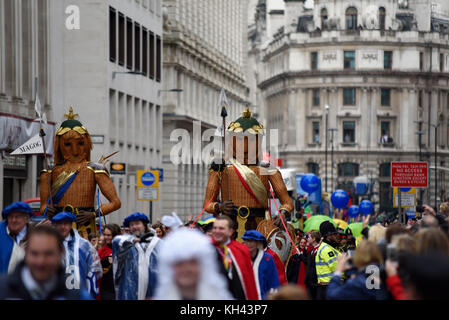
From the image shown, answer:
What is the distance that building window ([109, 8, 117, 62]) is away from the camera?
43312mm

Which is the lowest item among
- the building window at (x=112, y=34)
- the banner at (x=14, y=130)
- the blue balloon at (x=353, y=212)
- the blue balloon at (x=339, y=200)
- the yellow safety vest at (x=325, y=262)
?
the blue balloon at (x=353, y=212)

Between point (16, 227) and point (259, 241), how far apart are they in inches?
91.4

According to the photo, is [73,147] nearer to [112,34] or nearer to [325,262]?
[325,262]

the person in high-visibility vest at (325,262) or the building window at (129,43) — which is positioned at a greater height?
the building window at (129,43)

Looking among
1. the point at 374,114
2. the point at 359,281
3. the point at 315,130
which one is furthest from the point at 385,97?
the point at 359,281

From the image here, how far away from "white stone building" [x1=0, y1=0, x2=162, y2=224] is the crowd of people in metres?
19.8

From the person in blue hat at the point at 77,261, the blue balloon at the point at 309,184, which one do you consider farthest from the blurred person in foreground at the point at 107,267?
the blue balloon at the point at 309,184

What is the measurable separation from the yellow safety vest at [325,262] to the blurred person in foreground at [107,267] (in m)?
2.55

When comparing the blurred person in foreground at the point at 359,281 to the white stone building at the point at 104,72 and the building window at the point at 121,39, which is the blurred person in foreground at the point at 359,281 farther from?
the building window at the point at 121,39

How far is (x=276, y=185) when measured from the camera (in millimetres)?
16156

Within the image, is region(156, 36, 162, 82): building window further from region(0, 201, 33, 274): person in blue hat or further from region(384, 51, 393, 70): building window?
region(384, 51, 393, 70): building window

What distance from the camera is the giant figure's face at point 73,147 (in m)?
16.1

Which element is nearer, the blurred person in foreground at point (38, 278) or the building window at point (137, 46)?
the blurred person in foreground at point (38, 278)
